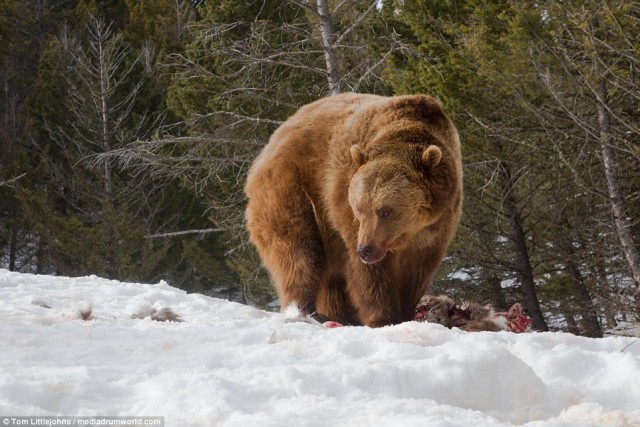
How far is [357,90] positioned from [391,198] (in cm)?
825

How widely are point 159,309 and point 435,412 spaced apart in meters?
2.59

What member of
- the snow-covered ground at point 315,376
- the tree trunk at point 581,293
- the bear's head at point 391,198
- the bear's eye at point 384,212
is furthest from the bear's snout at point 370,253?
the tree trunk at point 581,293

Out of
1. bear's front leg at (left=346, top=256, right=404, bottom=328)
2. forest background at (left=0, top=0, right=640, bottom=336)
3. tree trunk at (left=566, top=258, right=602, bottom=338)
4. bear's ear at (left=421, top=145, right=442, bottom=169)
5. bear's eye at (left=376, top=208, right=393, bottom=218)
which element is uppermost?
forest background at (left=0, top=0, right=640, bottom=336)

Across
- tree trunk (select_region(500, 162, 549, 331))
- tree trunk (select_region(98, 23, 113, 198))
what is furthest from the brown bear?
tree trunk (select_region(98, 23, 113, 198))

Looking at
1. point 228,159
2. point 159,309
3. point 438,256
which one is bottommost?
point 159,309

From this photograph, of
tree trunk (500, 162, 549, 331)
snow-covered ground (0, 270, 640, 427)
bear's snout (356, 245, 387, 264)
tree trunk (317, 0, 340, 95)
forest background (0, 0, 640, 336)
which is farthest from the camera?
tree trunk (317, 0, 340, 95)

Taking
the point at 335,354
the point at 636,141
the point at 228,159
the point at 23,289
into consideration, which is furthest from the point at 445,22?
the point at 335,354

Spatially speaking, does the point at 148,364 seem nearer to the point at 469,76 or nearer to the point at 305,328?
the point at 305,328

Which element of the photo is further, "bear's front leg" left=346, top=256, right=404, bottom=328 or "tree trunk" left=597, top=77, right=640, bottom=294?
"tree trunk" left=597, top=77, right=640, bottom=294

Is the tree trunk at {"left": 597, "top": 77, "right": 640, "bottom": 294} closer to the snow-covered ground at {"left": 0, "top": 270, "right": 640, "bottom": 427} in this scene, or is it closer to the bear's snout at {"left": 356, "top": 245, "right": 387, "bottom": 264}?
the bear's snout at {"left": 356, "top": 245, "right": 387, "bottom": 264}

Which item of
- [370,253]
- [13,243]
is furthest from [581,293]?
[13,243]

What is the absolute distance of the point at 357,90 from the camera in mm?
12570

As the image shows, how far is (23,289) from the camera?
5.06 m

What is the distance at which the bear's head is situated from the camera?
4516 millimetres
